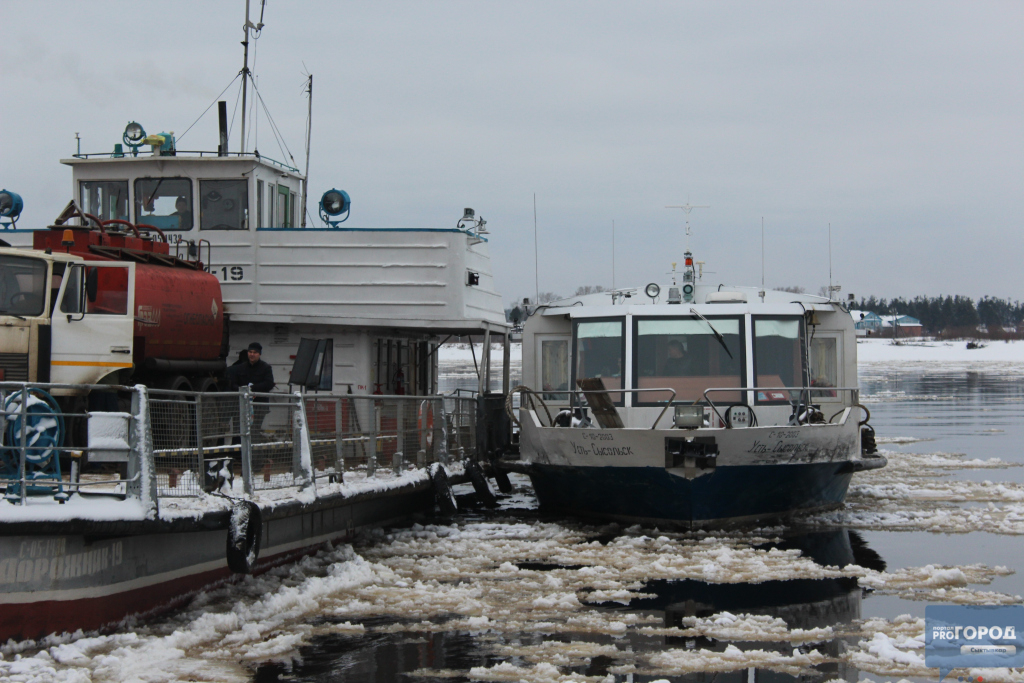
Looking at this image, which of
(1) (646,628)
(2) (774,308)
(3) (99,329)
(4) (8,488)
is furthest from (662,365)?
(4) (8,488)

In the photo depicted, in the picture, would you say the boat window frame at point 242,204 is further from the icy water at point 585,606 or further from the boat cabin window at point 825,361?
the boat cabin window at point 825,361

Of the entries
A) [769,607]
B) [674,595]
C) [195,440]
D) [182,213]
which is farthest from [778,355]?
[182,213]

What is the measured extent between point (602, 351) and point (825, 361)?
333 cm

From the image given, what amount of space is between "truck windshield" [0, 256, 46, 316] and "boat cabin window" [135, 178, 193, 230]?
6.36m

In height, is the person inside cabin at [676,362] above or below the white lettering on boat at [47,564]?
above

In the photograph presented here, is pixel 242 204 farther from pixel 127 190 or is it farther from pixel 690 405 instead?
pixel 690 405

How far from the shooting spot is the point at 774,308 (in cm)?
1567

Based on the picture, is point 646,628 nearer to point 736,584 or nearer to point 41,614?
point 736,584

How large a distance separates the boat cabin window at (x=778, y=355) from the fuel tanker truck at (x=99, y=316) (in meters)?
7.22

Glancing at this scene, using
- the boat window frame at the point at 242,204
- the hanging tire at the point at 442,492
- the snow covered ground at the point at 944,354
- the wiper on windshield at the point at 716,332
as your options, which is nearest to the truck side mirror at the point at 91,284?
the hanging tire at the point at 442,492

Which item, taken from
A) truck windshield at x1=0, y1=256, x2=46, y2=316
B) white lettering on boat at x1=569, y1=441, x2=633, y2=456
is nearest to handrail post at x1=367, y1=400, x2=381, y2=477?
white lettering on boat at x1=569, y1=441, x2=633, y2=456

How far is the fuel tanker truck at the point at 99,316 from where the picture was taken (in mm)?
11664

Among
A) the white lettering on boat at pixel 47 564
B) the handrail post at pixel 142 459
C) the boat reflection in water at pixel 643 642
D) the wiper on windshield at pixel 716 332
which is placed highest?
the wiper on windshield at pixel 716 332

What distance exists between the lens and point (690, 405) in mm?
13820
